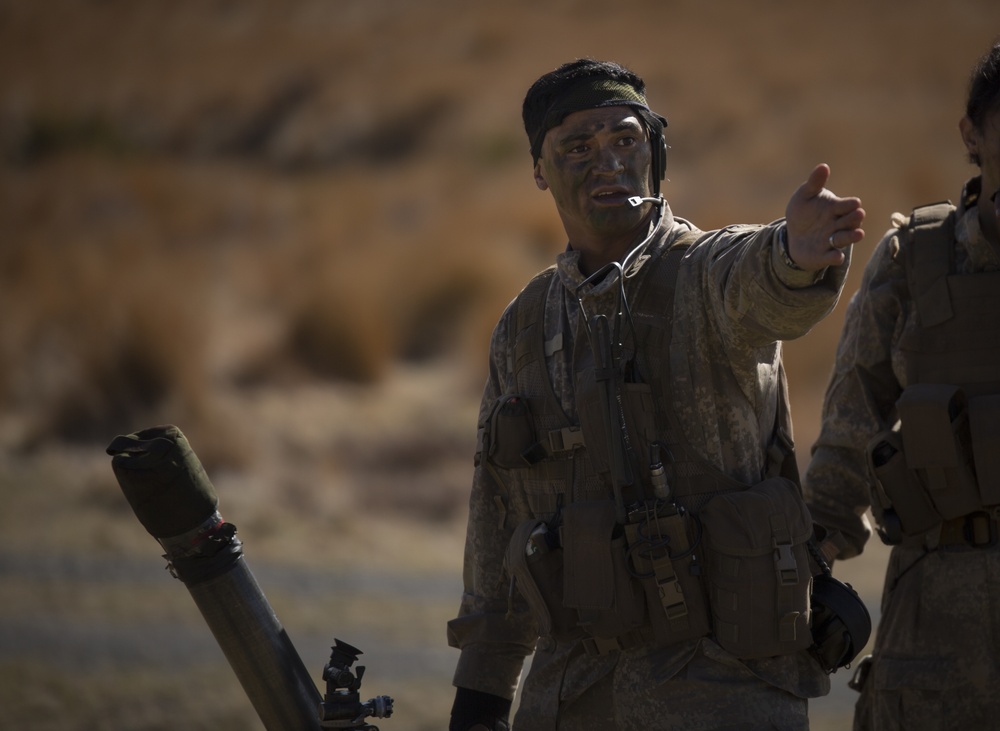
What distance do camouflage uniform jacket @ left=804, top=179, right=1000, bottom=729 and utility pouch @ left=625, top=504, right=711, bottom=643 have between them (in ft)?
3.17

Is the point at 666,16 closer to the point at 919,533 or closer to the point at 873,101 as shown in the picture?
the point at 873,101

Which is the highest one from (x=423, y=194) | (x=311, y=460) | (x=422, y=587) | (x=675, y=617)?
(x=423, y=194)

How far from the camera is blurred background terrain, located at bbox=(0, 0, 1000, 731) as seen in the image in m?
9.30

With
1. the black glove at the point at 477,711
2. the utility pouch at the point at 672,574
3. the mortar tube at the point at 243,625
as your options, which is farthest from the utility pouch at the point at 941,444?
the mortar tube at the point at 243,625

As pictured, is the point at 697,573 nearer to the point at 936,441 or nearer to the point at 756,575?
the point at 756,575

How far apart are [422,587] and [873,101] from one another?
12670 mm

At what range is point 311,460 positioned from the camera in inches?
505

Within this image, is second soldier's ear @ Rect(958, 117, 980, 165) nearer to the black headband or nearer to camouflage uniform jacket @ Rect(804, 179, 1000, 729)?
Answer: camouflage uniform jacket @ Rect(804, 179, 1000, 729)

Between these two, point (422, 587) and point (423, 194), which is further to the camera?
point (423, 194)

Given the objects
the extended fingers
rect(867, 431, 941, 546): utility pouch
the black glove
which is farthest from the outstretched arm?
the black glove

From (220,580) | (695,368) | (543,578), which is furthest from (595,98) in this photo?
(220,580)

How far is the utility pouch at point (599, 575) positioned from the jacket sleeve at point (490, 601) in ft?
1.26

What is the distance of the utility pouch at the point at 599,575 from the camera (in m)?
3.22

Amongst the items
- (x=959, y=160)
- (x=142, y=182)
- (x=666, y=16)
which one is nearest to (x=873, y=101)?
(x=959, y=160)
